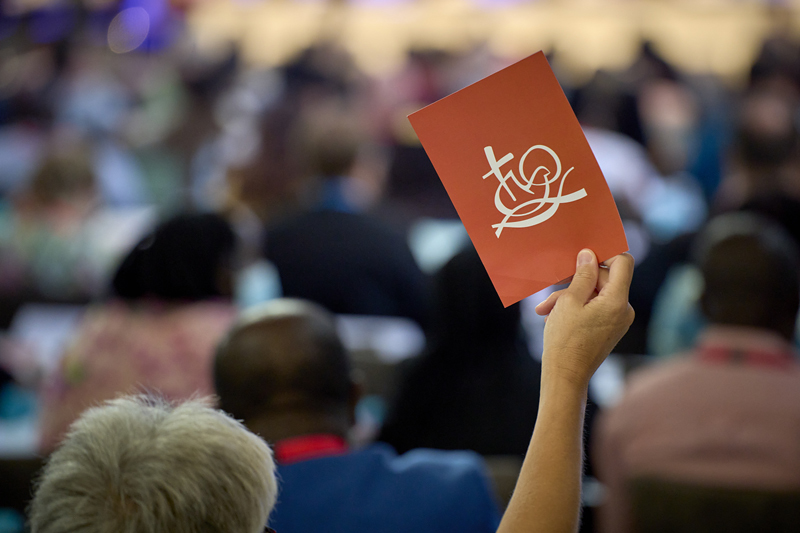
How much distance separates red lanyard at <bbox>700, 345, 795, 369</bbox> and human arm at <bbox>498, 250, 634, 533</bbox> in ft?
3.59

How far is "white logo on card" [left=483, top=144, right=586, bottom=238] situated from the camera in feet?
2.93

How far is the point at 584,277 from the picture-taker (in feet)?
2.85

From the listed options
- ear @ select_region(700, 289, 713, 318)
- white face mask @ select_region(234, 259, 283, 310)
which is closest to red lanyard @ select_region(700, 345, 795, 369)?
ear @ select_region(700, 289, 713, 318)

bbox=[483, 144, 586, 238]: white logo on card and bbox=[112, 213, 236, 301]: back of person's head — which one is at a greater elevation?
bbox=[112, 213, 236, 301]: back of person's head

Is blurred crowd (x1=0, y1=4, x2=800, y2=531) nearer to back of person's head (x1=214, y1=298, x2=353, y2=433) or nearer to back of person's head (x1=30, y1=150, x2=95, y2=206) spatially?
back of person's head (x1=30, y1=150, x2=95, y2=206)

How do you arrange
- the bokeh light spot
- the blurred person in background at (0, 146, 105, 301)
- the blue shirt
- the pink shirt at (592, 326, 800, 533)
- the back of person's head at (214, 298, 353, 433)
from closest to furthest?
the blue shirt
the back of person's head at (214, 298, 353, 433)
the pink shirt at (592, 326, 800, 533)
the blurred person in background at (0, 146, 105, 301)
the bokeh light spot

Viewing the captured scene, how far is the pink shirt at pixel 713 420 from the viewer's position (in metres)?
1.66

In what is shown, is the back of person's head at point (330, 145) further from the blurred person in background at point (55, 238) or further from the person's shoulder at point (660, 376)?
the person's shoulder at point (660, 376)

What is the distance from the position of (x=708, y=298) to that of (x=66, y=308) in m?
2.28

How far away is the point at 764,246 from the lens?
188cm

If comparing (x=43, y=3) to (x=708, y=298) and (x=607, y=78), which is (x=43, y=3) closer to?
(x=607, y=78)

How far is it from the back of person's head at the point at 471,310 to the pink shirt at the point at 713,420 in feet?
1.16

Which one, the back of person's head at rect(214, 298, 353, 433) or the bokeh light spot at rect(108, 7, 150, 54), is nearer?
the back of person's head at rect(214, 298, 353, 433)

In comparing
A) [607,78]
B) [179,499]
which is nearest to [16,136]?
[607,78]
